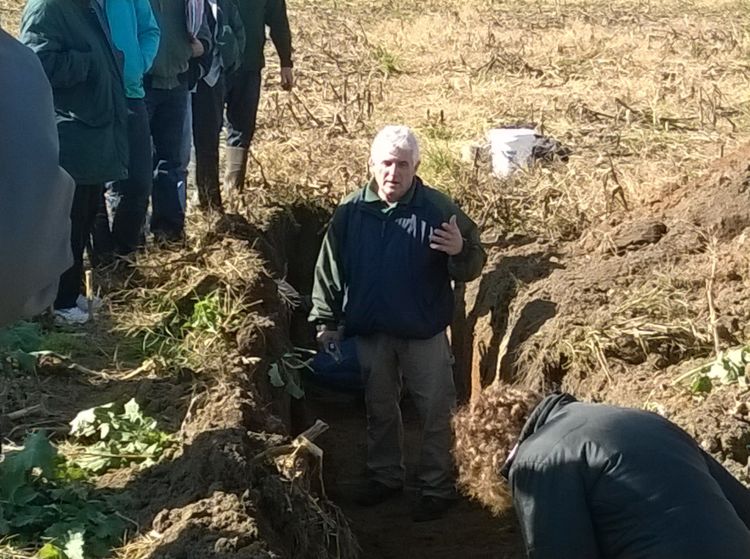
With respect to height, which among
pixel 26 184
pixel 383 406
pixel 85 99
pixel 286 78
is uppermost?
pixel 26 184

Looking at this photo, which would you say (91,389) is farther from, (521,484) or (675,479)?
(675,479)

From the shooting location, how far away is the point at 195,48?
722 centimetres

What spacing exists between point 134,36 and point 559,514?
13.0ft

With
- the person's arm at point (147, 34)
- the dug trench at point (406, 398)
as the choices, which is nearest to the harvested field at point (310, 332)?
the dug trench at point (406, 398)

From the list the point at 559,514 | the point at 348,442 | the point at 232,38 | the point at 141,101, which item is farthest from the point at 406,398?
the point at 559,514

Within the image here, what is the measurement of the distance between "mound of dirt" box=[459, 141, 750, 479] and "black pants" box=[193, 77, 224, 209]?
6.32 ft

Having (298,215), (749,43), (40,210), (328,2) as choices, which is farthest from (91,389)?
(328,2)

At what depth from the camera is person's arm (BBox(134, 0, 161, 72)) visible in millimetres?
6457

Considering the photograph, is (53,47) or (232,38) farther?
(232,38)

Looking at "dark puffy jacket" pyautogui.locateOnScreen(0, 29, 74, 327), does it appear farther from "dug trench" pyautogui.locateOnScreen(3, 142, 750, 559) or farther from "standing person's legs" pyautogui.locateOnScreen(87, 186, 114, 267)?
"standing person's legs" pyautogui.locateOnScreen(87, 186, 114, 267)

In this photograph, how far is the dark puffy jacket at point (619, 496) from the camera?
3.47 meters

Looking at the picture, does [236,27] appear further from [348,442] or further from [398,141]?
[348,442]

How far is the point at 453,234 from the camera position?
6242 mm

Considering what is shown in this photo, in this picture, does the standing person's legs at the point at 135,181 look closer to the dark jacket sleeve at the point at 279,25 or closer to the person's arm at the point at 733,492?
the dark jacket sleeve at the point at 279,25
